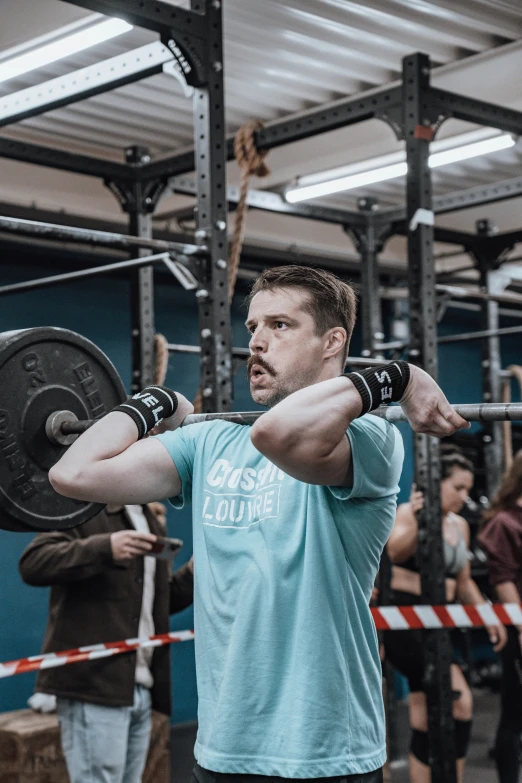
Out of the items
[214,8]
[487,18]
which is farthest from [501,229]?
[214,8]

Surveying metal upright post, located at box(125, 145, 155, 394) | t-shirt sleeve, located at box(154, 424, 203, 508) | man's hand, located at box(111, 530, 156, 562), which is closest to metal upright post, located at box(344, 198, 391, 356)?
metal upright post, located at box(125, 145, 155, 394)

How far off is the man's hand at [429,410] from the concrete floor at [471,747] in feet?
12.9

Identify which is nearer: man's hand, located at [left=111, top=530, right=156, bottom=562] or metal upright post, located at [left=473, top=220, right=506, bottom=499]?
man's hand, located at [left=111, top=530, right=156, bottom=562]

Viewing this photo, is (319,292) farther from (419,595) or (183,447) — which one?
(419,595)

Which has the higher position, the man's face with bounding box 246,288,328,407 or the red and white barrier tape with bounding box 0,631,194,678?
the man's face with bounding box 246,288,328,407

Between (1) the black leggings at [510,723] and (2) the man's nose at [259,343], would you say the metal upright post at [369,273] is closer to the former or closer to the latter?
(1) the black leggings at [510,723]

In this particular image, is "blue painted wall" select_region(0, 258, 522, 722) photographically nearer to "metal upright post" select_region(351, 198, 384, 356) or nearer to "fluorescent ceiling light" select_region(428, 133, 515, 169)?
"metal upright post" select_region(351, 198, 384, 356)

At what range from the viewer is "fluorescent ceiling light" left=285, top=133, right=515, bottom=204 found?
488 cm

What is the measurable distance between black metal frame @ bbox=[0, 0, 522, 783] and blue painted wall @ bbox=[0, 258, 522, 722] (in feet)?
4.32

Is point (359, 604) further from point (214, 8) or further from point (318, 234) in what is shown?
point (318, 234)

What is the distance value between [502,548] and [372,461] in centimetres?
314

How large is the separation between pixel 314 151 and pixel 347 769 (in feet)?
15.0

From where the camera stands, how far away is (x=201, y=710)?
1770 mm

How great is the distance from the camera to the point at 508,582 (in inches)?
181
